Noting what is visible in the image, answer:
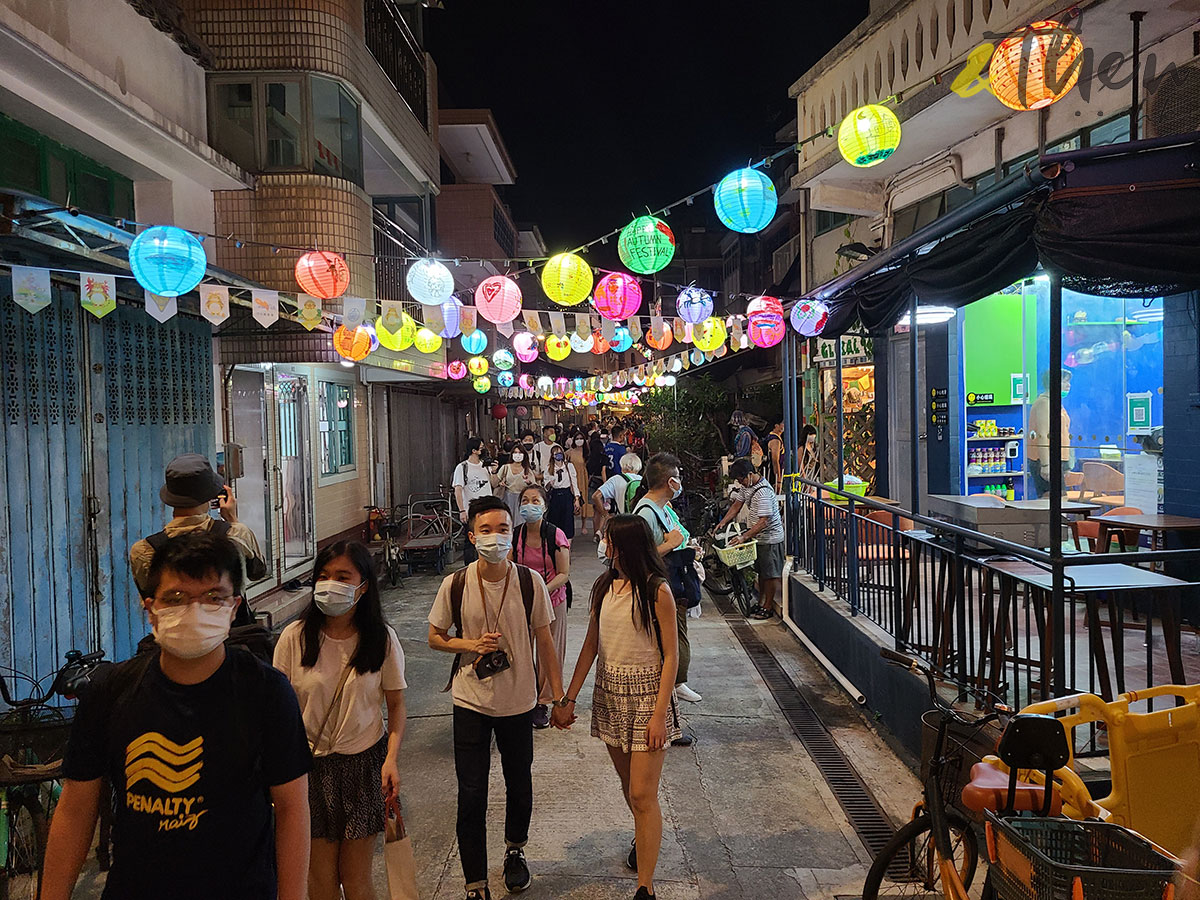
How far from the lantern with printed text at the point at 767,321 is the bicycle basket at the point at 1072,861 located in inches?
309

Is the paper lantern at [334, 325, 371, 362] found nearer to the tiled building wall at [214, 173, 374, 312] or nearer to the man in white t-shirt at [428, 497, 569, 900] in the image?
the tiled building wall at [214, 173, 374, 312]

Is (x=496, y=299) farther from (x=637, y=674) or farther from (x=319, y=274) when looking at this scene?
(x=637, y=674)

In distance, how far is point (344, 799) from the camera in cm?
324

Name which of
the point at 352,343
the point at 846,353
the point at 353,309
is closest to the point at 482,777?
the point at 353,309

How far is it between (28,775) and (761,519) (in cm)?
704

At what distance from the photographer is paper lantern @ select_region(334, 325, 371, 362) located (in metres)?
9.71

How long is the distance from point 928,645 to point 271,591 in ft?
27.3

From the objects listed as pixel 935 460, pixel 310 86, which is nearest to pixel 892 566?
pixel 935 460

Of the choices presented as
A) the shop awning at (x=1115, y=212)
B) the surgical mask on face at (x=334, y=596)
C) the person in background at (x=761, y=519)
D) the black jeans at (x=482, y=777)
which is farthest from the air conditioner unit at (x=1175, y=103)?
the surgical mask on face at (x=334, y=596)

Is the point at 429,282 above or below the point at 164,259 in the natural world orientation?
above

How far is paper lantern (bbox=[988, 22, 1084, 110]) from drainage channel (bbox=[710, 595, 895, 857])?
15.5ft

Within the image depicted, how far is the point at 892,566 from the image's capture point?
656 centimetres

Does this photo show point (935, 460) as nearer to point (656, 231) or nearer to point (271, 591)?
point (656, 231)

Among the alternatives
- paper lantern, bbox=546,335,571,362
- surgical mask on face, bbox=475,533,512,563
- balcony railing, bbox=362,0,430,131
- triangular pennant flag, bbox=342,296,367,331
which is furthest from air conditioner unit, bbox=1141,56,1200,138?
paper lantern, bbox=546,335,571,362
